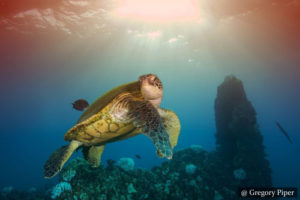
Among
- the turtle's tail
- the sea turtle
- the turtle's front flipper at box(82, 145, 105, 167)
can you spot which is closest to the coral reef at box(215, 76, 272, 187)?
the turtle's front flipper at box(82, 145, 105, 167)

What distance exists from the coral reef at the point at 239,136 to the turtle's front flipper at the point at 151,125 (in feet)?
30.2

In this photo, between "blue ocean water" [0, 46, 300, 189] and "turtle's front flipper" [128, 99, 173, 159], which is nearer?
"turtle's front flipper" [128, 99, 173, 159]

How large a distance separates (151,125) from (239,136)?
34.6 feet

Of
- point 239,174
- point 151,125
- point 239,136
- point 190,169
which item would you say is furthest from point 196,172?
point 151,125

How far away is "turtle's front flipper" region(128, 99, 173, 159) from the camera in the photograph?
182 centimetres

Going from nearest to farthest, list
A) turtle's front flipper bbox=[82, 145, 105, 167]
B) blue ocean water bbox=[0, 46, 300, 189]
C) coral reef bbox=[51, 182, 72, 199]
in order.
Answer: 1. coral reef bbox=[51, 182, 72, 199]
2. turtle's front flipper bbox=[82, 145, 105, 167]
3. blue ocean water bbox=[0, 46, 300, 189]

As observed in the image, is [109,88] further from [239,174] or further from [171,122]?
[171,122]

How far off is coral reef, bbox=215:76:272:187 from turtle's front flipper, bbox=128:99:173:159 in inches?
362

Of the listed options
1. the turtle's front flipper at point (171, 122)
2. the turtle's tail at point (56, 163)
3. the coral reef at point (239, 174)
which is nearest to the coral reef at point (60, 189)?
the turtle's tail at point (56, 163)

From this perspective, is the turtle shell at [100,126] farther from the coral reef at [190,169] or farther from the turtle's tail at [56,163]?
the coral reef at [190,169]

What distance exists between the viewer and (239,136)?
34.0 feet

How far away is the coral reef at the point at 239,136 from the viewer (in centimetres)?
928

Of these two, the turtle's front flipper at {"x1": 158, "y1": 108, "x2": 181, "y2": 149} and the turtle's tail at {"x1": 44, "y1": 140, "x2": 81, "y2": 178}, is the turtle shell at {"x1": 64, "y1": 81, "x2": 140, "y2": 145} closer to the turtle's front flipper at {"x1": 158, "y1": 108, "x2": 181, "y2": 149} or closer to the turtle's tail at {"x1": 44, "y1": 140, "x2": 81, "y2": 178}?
the turtle's tail at {"x1": 44, "y1": 140, "x2": 81, "y2": 178}


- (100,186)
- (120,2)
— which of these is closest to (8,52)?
(120,2)
